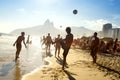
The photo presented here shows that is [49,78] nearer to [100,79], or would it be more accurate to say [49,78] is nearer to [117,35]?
[100,79]

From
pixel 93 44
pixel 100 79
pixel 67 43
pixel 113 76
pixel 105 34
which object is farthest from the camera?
pixel 105 34

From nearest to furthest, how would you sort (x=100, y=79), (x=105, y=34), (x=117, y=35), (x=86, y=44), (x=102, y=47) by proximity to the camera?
(x=100, y=79)
(x=102, y=47)
(x=86, y=44)
(x=117, y=35)
(x=105, y=34)

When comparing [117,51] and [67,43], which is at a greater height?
[67,43]

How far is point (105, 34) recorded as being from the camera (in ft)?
639

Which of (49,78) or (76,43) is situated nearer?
(49,78)

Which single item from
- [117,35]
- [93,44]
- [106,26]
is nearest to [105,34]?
[106,26]

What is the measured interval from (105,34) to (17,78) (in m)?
191

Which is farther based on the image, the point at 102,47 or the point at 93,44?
the point at 102,47

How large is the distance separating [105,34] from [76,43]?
16356cm

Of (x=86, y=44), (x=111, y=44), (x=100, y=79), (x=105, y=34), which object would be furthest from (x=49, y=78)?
(x=105, y=34)

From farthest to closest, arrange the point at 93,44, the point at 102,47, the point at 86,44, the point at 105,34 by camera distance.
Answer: the point at 105,34 < the point at 86,44 < the point at 102,47 < the point at 93,44

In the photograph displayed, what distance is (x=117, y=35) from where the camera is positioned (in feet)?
515

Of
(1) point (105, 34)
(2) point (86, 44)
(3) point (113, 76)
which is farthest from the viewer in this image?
(1) point (105, 34)

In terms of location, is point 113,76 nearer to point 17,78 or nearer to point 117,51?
point 17,78
